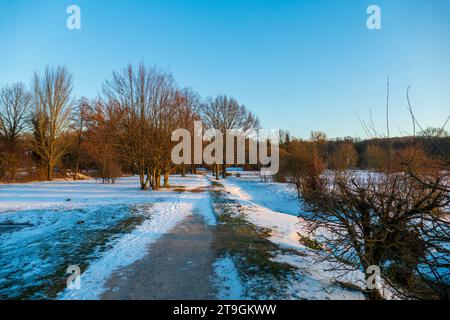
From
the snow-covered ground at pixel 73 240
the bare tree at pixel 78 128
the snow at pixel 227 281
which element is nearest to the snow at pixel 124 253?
the snow-covered ground at pixel 73 240

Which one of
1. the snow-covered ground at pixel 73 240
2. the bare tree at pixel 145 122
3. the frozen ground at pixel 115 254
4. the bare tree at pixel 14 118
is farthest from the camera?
the bare tree at pixel 14 118

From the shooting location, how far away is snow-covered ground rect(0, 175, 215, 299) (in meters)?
4.01

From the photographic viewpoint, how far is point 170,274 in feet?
14.2

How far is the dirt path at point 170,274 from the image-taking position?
143 inches

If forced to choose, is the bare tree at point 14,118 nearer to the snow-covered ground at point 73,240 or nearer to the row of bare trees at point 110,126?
the row of bare trees at point 110,126

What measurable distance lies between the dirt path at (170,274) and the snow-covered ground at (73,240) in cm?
32

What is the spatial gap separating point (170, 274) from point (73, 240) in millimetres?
3732

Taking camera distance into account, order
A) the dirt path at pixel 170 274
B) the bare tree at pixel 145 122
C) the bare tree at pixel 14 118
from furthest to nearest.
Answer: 1. the bare tree at pixel 14 118
2. the bare tree at pixel 145 122
3. the dirt path at pixel 170 274

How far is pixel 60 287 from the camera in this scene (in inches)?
150

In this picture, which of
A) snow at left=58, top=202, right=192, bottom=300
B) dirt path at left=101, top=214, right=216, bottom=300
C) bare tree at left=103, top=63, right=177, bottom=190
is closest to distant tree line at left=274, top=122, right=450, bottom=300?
dirt path at left=101, top=214, right=216, bottom=300

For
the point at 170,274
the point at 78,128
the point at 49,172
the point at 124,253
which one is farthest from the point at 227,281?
the point at 78,128

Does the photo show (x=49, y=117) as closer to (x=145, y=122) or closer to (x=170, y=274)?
(x=145, y=122)
